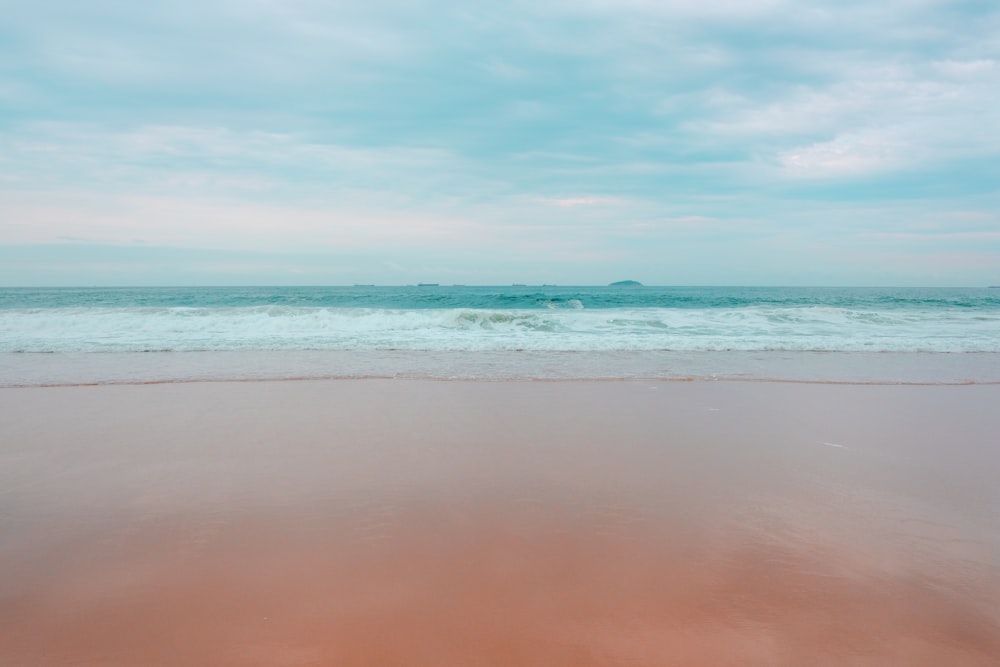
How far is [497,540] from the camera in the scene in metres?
3.40

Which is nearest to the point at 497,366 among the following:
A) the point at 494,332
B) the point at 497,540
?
the point at 494,332

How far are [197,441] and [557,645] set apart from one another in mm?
4234

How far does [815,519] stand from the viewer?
3.73 metres

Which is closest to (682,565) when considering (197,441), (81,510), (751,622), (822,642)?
(751,622)

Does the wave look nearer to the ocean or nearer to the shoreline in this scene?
the ocean

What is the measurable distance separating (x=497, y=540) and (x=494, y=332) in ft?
42.5

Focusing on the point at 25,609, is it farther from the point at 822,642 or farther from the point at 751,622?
the point at 822,642

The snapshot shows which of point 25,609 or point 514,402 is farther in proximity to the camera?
point 514,402

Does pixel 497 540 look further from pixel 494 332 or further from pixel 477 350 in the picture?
pixel 494 332

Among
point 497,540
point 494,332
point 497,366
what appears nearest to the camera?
point 497,540

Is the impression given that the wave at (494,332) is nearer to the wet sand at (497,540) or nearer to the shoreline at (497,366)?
the shoreline at (497,366)

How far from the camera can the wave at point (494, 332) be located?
12.7 metres

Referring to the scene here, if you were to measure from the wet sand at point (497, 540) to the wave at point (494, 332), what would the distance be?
6.47m

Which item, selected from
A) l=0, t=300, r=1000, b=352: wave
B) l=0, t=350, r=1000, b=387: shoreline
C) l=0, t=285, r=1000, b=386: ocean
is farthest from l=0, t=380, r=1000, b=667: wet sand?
l=0, t=300, r=1000, b=352: wave
